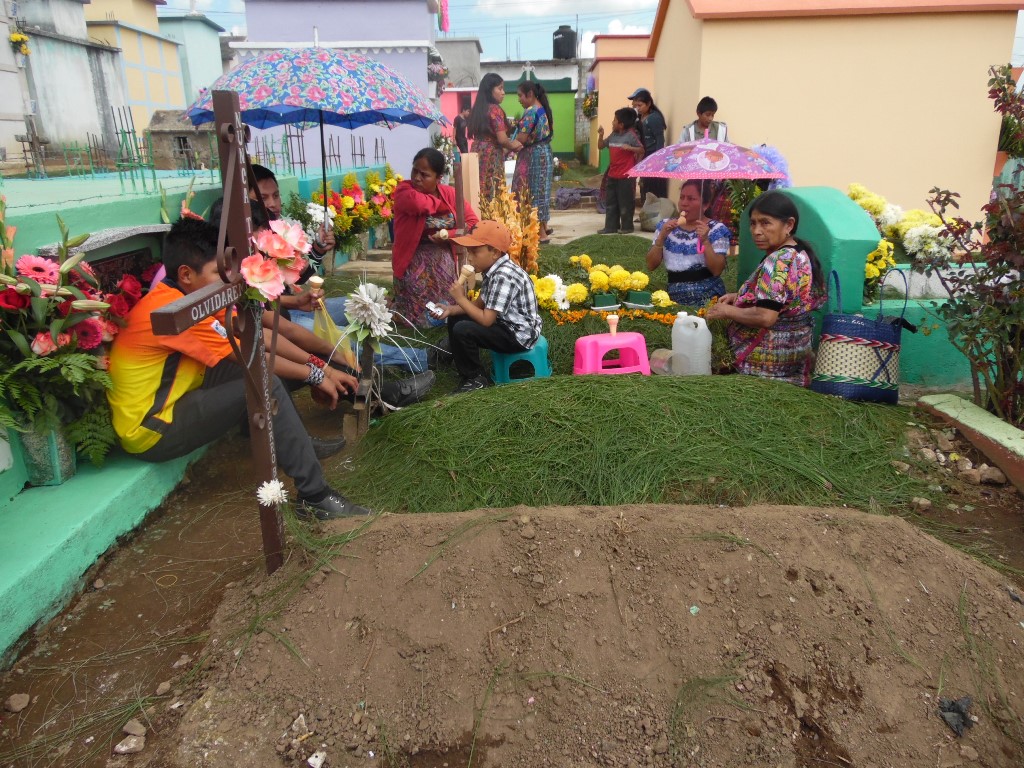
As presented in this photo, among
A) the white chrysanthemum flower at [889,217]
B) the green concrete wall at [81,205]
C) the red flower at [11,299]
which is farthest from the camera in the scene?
the white chrysanthemum flower at [889,217]

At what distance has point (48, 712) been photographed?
219 cm

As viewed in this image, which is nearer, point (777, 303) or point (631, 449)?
point (631, 449)

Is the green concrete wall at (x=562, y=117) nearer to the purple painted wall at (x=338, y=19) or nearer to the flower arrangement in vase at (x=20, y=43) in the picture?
the purple painted wall at (x=338, y=19)

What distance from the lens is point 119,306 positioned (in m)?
2.98

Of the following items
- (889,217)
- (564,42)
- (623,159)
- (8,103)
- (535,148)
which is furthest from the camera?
(564,42)

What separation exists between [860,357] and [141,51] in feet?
81.6

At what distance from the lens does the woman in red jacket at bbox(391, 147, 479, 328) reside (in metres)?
5.56

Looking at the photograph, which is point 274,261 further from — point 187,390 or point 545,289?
point 545,289

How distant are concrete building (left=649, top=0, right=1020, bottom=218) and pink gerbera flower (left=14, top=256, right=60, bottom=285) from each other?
27.2 feet

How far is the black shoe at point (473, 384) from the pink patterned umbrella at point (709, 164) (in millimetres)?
1829

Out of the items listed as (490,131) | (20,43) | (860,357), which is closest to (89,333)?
(860,357)

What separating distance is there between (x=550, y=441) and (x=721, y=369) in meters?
1.58

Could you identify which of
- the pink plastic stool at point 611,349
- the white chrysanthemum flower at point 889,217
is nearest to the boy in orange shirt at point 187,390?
the pink plastic stool at point 611,349

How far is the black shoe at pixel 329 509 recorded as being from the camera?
3088 millimetres
